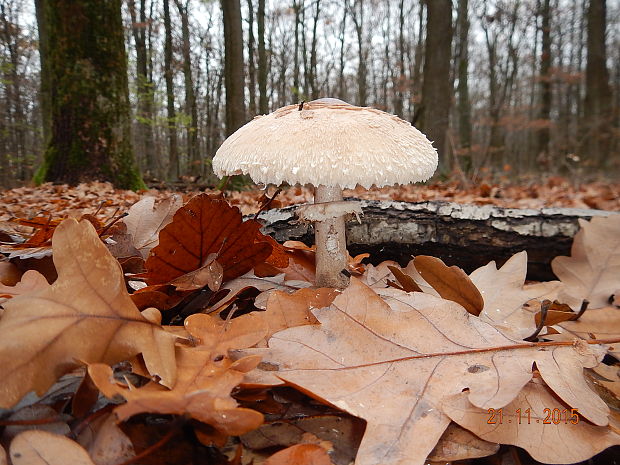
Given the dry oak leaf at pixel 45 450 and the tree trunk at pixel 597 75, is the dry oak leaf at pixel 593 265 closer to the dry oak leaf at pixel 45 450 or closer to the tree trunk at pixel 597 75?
the dry oak leaf at pixel 45 450

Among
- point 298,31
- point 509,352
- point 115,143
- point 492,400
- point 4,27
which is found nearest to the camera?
point 492,400

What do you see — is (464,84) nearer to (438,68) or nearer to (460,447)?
(438,68)

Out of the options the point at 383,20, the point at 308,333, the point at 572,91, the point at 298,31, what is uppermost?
the point at 383,20

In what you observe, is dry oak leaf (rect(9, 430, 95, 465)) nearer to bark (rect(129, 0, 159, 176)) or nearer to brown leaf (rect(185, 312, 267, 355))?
brown leaf (rect(185, 312, 267, 355))

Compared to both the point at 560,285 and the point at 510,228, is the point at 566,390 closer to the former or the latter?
the point at 560,285

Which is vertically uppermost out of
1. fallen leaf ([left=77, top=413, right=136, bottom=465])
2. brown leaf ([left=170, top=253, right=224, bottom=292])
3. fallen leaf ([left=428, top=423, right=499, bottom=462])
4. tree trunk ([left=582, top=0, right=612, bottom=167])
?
tree trunk ([left=582, top=0, right=612, bottom=167])

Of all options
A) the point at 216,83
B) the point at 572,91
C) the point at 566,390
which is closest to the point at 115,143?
the point at 566,390

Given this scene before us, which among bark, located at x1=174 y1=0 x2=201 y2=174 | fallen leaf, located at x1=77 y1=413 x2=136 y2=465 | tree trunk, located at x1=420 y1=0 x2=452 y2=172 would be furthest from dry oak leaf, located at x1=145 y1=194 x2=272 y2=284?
bark, located at x1=174 y1=0 x2=201 y2=174
